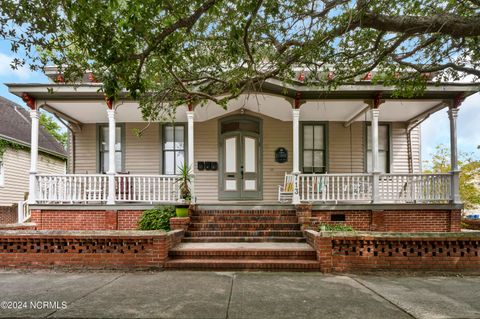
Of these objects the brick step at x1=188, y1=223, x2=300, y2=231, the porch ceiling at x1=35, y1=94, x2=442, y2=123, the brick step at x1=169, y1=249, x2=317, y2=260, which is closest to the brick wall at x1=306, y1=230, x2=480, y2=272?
the brick step at x1=169, y1=249, x2=317, y2=260

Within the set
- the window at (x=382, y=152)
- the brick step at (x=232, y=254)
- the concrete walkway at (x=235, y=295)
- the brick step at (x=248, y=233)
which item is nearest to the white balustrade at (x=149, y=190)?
the brick step at (x=248, y=233)

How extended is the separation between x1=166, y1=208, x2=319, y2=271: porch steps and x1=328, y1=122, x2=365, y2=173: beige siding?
3.65 metres

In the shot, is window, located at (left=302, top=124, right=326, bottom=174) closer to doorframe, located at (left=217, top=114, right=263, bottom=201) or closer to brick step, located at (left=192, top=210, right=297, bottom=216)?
doorframe, located at (left=217, top=114, right=263, bottom=201)

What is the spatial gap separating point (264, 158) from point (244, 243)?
437 cm

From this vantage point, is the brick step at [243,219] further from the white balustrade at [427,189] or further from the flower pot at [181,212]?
the white balustrade at [427,189]

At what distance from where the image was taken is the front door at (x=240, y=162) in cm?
1052

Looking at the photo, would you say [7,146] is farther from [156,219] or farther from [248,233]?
[248,233]

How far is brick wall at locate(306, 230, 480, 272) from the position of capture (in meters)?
5.49

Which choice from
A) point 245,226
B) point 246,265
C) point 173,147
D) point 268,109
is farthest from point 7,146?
point 246,265

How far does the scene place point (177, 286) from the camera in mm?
4660

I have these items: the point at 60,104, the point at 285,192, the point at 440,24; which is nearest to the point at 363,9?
the point at 440,24

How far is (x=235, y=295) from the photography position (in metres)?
4.25

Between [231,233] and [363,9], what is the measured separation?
5074mm

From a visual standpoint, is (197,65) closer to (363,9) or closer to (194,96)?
(194,96)
